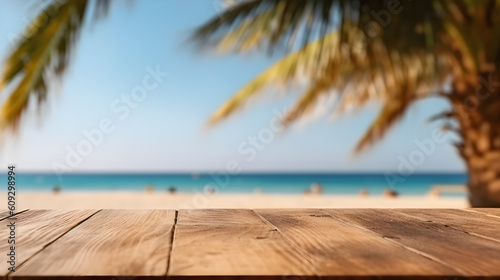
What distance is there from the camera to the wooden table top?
0.52 metres

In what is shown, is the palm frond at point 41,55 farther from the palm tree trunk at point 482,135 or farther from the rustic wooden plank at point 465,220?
Result: the palm tree trunk at point 482,135

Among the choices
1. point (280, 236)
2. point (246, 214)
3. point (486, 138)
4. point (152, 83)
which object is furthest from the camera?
point (152, 83)

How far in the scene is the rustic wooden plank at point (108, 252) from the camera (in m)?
0.52

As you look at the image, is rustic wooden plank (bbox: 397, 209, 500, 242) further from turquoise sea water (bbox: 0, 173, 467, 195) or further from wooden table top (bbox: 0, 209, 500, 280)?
turquoise sea water (bbox: 0, 173, 467, 195)

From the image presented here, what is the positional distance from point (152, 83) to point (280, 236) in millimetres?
2541

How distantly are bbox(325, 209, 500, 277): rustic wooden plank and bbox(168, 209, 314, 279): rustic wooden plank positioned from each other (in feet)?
0.56

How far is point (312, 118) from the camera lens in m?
4.49

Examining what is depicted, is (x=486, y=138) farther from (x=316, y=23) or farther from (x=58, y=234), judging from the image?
(x=58, y=234)

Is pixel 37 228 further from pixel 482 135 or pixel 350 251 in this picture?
pixel 482 135

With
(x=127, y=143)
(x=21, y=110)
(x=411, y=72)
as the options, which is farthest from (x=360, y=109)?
(x=127, y=143)

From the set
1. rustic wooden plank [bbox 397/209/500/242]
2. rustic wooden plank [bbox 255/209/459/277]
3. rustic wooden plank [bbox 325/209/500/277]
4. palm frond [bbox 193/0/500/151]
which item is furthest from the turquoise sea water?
rustic wooden plank [bbox 255/209/459/277]

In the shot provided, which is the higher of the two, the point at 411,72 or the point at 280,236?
the point at 411,72

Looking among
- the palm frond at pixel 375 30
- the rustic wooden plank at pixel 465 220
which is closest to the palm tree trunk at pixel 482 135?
the palm frond at pixel 375 30

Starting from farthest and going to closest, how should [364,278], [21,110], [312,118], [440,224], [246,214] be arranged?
[312,118] → [21,110] → [246,214] → [440,224] → [364,278]
